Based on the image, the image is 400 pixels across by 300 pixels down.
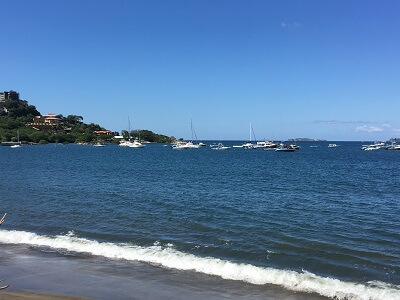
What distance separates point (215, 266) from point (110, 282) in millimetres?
4617

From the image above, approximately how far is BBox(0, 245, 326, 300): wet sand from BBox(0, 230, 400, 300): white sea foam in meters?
0.63

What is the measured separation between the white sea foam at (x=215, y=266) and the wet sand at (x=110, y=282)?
0.63 metres

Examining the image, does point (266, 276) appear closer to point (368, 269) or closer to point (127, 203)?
point (368, 269)

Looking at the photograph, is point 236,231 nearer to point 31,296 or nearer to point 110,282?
point 110,282

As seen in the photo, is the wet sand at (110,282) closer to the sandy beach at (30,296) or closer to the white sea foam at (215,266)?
the sandy beach at (30,296)

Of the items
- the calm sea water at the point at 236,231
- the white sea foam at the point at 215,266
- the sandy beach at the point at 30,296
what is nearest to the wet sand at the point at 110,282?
the sandy beach at the point at 30,296

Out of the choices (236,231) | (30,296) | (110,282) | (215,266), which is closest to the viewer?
(30,296)

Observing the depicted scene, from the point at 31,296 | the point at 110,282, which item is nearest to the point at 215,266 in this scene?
the point at 110,282

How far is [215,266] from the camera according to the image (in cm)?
1636

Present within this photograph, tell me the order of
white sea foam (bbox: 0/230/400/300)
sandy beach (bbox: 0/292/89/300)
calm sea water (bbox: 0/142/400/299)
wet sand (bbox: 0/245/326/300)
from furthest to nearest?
1. calm sea water (bbox: 0/142/400/299)
2. white sea foam (bbox: 0/230/400/300)
3. wet sand (bbox: 0/245/326/300)
4. sandy beach (bbox: 0/292/89/300)

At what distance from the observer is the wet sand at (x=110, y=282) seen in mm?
13047

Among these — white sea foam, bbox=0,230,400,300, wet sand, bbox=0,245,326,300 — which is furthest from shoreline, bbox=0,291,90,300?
white sea foam, bbox=0,230,400,300

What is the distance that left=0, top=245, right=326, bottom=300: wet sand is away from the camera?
42.8 feet

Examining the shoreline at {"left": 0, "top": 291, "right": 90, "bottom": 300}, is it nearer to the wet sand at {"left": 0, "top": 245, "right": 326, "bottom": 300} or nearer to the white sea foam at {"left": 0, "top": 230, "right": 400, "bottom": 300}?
the wet sand at {"left": 0, "top": 245, "right": 326, "bottom": 300}
